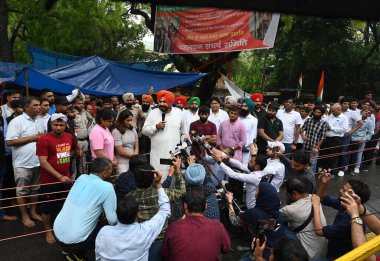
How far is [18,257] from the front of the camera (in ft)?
11.7

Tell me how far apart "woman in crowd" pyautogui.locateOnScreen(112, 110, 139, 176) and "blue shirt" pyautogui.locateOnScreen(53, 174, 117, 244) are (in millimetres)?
1471

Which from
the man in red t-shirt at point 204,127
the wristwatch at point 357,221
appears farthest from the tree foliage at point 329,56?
the wristwatch at point 357,221

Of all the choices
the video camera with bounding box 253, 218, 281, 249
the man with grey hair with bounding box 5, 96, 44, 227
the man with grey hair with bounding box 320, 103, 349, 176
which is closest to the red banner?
the man with grey hair with bounding box 320, 103, 349, 176

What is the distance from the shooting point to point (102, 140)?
13.6ft

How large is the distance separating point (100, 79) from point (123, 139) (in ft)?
11.2

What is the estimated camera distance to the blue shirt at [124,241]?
8.26 ft

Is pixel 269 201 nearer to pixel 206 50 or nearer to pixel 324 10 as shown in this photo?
pixel 324 10

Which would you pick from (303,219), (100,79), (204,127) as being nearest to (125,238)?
(303,219)

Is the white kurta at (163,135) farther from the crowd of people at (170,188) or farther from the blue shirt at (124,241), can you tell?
the blue shirt at (124,241)

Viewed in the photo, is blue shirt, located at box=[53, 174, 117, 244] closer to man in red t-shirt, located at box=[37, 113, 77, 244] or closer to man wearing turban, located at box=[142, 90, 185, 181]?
man in red t-shirt, located at box=[37, 113, 77, 244]

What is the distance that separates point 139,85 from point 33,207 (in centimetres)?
411

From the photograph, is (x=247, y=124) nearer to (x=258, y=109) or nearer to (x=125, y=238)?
(x=258, y=109)

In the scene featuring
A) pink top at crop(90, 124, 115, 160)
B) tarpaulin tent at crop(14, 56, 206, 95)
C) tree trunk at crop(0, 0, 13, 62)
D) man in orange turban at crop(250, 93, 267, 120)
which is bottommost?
pink top at crop(90, 124, 115, 160)

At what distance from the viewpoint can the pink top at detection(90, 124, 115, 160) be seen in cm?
412
